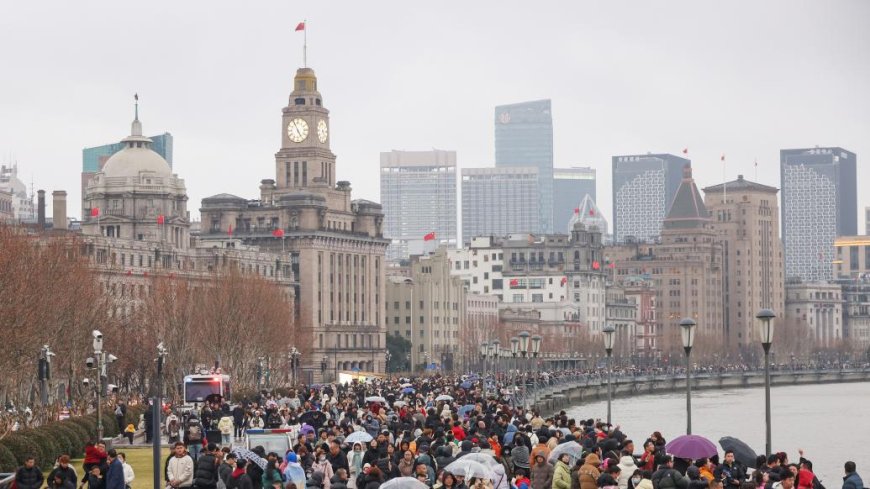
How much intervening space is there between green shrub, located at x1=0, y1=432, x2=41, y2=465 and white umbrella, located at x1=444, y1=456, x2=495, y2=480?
16.5m

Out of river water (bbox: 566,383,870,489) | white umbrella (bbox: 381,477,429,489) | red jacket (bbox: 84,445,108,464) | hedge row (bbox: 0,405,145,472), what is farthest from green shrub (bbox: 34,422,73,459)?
river water (bbox: 566,383,870,489)

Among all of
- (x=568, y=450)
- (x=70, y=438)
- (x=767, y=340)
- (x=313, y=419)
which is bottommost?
(x=70, y=438)

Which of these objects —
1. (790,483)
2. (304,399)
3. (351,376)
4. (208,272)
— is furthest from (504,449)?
(208,272)

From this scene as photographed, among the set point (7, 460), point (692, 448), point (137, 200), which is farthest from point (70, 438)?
point (137, 200)

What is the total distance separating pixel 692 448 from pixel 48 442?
69.2 feet

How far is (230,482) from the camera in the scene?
124 feet

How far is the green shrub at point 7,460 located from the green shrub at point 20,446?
2.72 feet

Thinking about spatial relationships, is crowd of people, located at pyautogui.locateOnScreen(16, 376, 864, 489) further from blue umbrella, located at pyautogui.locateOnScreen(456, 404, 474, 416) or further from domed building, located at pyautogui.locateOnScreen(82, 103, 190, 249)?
domed building, located at pyautogui.locateOnScreen(82, 103, 190, 249)

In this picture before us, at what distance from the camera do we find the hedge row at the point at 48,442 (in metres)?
48.1

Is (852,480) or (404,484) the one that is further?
(852,480)

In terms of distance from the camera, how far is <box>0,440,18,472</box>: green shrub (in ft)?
153

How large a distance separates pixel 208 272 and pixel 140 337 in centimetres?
6021

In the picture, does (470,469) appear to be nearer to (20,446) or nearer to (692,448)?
(692,448)

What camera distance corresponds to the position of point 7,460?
47.1 meters
